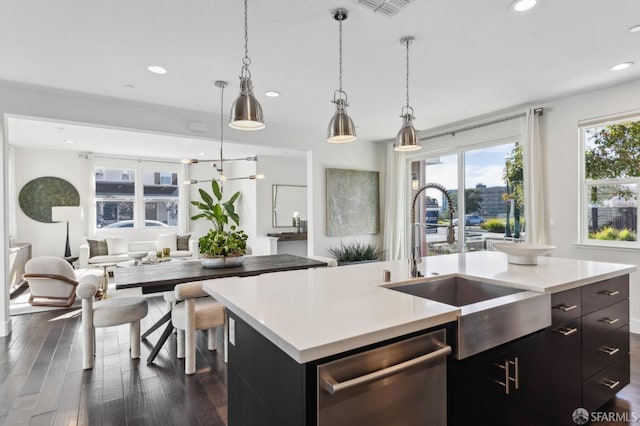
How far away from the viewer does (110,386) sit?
242cm

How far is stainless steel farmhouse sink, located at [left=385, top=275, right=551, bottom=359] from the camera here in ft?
4.23

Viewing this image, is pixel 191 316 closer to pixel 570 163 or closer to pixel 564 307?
pixel 564 307

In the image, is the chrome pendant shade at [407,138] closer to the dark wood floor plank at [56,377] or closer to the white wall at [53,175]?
the dark wood floor plank at [56,377]

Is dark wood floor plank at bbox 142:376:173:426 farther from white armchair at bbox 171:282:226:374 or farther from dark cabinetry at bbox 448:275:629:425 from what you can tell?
dark cabinetry at bbox 448:275:629:425

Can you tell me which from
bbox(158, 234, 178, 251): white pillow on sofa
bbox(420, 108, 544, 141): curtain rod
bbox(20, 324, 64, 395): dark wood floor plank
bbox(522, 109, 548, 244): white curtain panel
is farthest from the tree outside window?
bbox(158, 234, 178, 251): white pillow on sofa

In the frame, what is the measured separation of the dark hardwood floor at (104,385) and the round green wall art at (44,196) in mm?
4065

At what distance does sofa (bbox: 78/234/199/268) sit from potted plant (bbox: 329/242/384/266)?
9.84 ft

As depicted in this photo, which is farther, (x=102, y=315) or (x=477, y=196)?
(x=477, y=196)

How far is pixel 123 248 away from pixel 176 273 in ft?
15.4

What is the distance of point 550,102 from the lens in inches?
156

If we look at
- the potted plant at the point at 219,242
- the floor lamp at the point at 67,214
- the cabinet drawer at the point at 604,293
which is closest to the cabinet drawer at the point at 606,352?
the cabinet drawer at the point at 604,293

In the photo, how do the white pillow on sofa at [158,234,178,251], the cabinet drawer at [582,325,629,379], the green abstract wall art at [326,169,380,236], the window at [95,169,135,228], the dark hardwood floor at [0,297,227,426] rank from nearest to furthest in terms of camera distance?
the cabinet drawer at [582,325,629,379] < the dark hardwood floor at [0,297,227,426] < the green abstract wall art at [326,169,380,236] < the white pillow on sofa at [158,234,178,251] < the window at [95,169,135,228]

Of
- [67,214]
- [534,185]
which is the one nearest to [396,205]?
[534,185]

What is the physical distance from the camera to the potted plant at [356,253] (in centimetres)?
574
